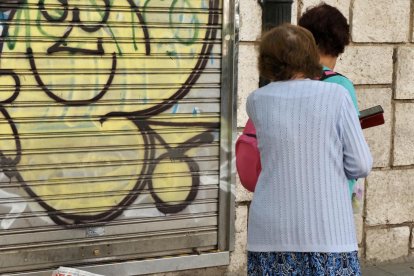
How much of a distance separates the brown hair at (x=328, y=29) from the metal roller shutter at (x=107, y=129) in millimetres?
1566

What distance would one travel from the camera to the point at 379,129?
17.1ft

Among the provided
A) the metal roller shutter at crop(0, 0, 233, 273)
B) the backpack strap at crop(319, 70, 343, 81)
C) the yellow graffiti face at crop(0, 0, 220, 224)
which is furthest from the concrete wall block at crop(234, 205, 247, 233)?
the backpack strap at crop(319, 70, 343, 81)

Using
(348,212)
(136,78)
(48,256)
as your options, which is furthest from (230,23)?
(348,212)

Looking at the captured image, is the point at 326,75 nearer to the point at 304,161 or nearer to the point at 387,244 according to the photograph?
the point at 304,161

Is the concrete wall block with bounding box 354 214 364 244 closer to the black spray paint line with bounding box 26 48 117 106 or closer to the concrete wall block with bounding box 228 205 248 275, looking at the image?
the concrete wall block with bounding box 228 205 248 275

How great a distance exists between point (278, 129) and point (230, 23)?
2225 millimetres

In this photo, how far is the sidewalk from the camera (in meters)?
5.13

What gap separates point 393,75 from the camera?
5.21 meters

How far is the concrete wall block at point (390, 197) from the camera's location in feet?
17.2

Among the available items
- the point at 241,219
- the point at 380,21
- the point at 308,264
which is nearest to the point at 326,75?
the point at 308,264

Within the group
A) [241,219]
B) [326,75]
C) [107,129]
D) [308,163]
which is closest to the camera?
[308,163]

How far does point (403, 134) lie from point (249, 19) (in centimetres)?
166

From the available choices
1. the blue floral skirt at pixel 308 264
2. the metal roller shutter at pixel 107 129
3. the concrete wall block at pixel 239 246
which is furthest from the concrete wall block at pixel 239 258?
the blue floral skirt at pixel 308 264

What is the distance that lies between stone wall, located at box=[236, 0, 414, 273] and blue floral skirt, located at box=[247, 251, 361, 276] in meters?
2.25
